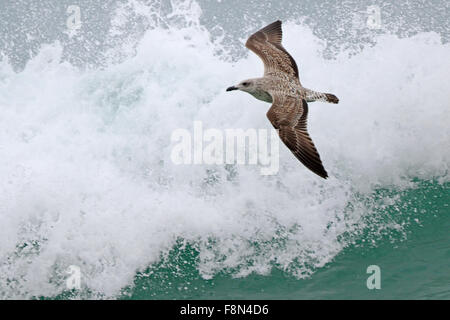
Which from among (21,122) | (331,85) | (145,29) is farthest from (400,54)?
(21,122)

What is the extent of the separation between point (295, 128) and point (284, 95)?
515 millimetres

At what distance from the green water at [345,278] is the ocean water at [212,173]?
20mm

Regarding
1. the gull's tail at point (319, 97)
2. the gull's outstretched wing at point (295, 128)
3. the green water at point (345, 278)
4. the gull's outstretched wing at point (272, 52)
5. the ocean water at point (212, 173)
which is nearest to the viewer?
the gull's outstretched wing at point (295, 128)

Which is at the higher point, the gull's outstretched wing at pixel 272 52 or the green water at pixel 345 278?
the gull's outstretched wing at pixel 272 52

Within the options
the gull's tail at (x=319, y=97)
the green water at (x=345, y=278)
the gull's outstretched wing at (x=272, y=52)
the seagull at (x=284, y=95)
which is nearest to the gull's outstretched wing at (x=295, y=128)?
the seagull at (x=284, y=95)

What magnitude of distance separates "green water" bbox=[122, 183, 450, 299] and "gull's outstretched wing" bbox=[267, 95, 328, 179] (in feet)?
4.28

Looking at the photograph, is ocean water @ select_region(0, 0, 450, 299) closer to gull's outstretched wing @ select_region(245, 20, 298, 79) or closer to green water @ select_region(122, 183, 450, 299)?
→ green water @ select_region(122, 183, 450, 299)

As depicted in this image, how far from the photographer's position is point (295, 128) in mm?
6230

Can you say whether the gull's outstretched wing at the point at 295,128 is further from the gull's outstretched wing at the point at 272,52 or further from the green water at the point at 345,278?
the green water at the point at 345,278

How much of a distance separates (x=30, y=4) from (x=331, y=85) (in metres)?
7.95

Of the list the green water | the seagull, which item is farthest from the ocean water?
the seagull

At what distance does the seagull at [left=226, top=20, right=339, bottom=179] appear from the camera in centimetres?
607

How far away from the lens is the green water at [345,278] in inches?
248

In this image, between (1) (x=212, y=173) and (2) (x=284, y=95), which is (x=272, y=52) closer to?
(2) (x=284, y=95)
